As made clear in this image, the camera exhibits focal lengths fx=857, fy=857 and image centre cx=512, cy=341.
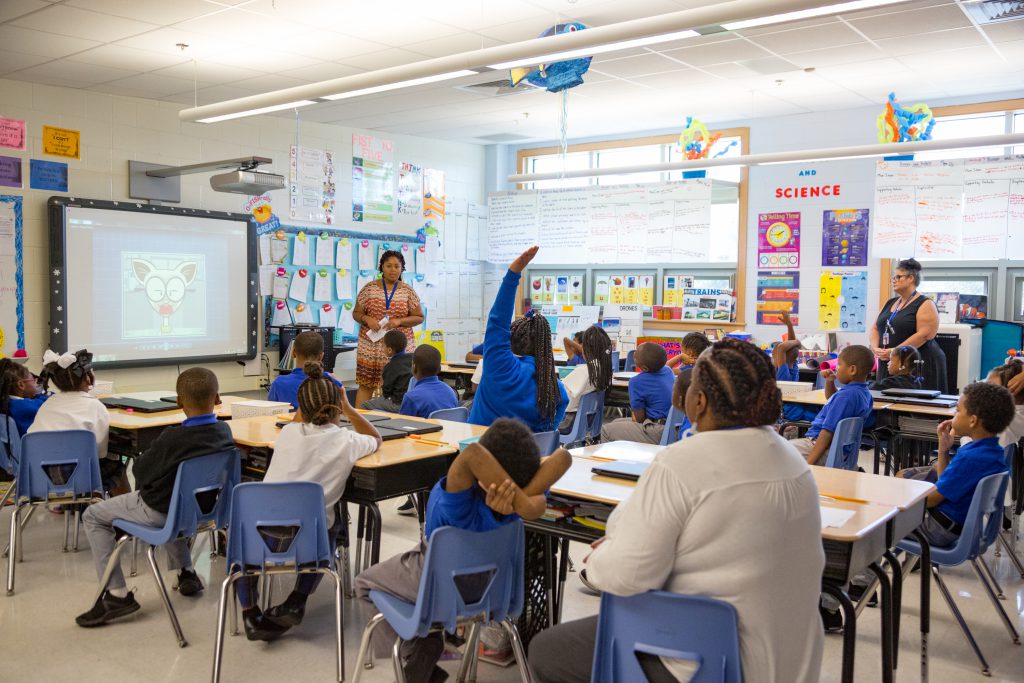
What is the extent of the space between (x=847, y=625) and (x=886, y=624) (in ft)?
1.03

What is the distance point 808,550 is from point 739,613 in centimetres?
19

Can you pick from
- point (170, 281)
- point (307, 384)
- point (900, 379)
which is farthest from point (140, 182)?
point (900, 379)

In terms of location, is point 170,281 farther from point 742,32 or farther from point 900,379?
point 900,379

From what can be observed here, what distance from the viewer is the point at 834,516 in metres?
2.23

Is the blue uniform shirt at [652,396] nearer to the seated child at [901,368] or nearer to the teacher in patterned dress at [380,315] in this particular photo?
the seated child at [901,368]

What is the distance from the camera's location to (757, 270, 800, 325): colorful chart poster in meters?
8.24

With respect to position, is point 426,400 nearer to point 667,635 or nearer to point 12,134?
point 667,635

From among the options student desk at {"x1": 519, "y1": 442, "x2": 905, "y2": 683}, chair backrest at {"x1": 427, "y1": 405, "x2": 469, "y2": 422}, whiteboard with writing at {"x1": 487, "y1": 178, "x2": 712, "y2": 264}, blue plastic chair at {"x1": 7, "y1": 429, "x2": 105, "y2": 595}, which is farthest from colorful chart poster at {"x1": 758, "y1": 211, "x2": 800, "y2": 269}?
blue plastic chair at {"x1": 7, "y1": 429, "x2": 105, "y2": 595}

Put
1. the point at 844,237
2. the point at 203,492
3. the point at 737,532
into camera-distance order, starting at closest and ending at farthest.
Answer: the point at 737,532 → the point at 203,492 → the point at 844,237

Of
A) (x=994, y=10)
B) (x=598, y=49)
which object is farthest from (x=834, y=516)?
(x=994, y=10)

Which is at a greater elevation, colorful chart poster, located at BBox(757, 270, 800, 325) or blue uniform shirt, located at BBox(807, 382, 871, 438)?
colorful chart poster, located at BBox(757, 270, 800, 325)

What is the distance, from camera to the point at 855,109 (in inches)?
309

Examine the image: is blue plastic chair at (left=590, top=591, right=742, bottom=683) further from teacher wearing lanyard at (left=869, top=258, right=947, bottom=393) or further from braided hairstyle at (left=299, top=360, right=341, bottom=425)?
teacher wearing lanyard at (left=869, top=258, right=947, bottom=393)

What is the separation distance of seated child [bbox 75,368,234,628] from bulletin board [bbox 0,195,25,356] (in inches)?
155
